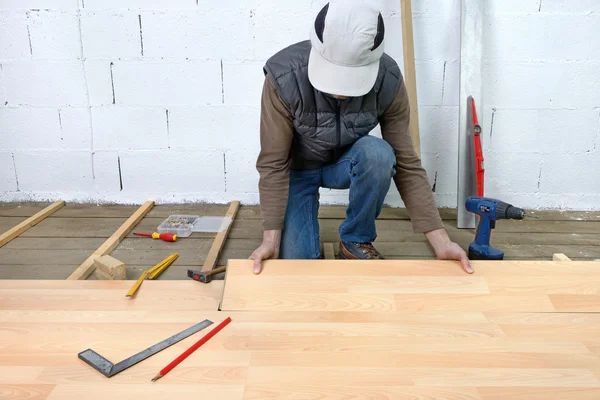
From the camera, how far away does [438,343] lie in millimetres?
1347

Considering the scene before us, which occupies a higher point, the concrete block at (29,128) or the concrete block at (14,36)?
the concrete block at (14,36)

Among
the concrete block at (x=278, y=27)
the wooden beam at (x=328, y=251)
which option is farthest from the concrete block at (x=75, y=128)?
the wooden beam at (x=328, y=251)

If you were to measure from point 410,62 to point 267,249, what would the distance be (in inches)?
57.9

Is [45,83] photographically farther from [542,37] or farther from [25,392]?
[542,37]

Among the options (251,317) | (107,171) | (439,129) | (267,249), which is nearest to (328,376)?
(251,317)

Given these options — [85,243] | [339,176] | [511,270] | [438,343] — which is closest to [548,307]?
[511,270]

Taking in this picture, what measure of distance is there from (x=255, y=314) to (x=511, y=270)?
917mm

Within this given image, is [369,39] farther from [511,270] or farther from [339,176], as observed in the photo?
[511,270]

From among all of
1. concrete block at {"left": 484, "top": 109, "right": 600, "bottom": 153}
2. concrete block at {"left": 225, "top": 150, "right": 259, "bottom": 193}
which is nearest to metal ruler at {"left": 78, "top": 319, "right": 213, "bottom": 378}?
concrete block at {"left": 225, "top": 150, "right": 259, "bottom": 193}

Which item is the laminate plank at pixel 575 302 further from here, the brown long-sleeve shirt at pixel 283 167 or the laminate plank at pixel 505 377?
the brown long-sleeve shirt at pixel 283 167

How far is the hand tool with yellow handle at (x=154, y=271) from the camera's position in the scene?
1.66m

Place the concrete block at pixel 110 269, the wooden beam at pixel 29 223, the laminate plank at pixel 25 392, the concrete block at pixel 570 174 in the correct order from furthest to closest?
the concrete block at pixel 570 174, the wooden beam at pixel 29 223, the concrete block at pixel 110 269, the laminate plank at pixel 25 392

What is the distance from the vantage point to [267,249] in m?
1.73

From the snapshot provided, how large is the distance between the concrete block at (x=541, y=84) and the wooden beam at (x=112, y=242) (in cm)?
209
